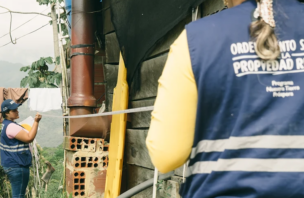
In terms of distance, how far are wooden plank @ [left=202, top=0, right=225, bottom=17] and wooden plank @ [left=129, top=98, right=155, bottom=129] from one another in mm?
1060

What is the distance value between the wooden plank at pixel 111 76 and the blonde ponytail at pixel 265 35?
3.49m

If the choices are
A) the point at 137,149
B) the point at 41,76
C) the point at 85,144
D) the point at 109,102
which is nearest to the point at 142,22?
the point at 137,149

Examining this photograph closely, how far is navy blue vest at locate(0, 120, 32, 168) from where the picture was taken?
5.90 metres

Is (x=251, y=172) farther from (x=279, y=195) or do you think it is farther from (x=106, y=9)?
(x=106, y=9)

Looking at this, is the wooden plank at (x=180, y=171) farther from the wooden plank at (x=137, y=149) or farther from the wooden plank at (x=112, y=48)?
the wooden plank at (x=112, y=48)

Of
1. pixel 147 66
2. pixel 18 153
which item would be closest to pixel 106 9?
pixel 147 66

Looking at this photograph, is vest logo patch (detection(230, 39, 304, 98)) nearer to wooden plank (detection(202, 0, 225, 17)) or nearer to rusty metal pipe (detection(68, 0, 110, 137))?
wooden plank (detection(202, 0, 225, 17))

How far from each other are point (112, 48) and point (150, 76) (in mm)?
1303

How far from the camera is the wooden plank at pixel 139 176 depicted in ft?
11.7

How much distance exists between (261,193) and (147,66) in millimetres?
2558

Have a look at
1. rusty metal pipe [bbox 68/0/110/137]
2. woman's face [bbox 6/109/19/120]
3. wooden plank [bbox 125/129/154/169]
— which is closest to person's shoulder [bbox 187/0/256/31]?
wooden plank [bbox 125/129/154/169]

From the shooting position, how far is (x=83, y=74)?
187 inches

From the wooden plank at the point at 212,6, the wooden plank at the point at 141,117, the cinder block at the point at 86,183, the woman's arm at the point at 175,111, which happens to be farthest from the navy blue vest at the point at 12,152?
the woman's arm at the point at 175,111

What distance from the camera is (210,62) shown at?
3.55ft
